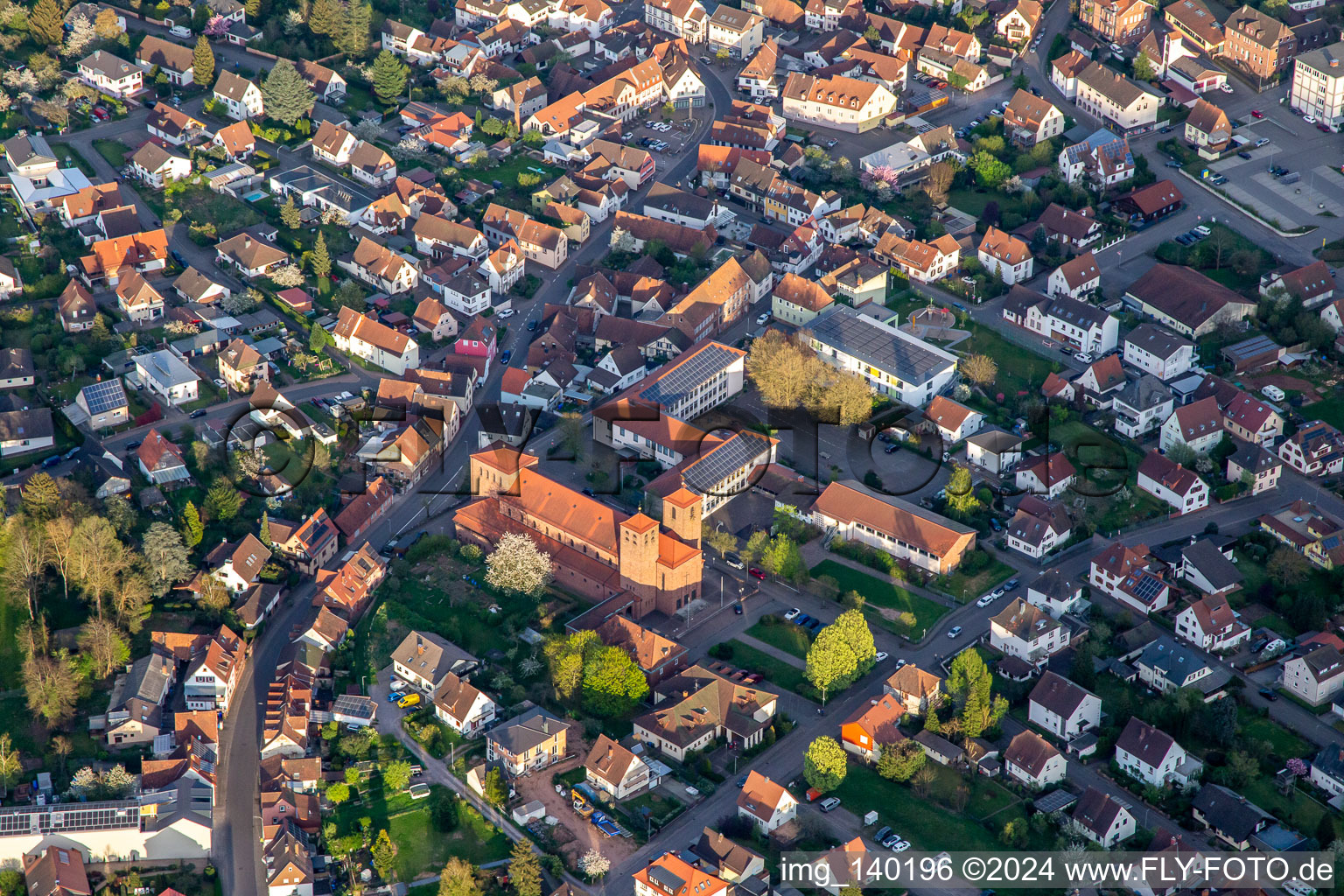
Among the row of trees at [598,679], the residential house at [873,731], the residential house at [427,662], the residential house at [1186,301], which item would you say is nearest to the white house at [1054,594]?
the residential house at [873,731]

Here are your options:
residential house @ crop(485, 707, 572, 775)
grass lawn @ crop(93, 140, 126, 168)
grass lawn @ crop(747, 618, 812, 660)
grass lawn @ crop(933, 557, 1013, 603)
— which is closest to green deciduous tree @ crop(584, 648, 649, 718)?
residential house @ crop(485, 707, 572, 775)

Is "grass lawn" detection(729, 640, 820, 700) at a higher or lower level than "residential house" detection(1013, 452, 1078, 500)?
lower

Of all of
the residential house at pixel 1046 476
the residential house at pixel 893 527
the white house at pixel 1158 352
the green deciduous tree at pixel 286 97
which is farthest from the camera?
the green deciduous tree at pixel 286 97

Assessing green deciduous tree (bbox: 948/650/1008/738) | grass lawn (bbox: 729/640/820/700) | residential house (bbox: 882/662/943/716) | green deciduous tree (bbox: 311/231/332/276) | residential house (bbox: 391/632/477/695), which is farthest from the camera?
green deciduous tree (bbox: 311/231/332/276)

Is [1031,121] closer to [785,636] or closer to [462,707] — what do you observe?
[785,636]

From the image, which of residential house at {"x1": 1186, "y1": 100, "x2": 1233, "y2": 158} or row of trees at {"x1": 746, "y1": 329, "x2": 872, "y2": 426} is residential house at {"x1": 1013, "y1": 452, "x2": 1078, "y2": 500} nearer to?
row of trees at {"x1": 746, "y1": 329, "x2": 872, "y2": 426}

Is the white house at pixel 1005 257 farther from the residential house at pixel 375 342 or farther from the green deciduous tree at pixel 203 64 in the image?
the green deciduous tree at pixel 203 64

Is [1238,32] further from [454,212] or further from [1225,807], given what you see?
[1225,807]
